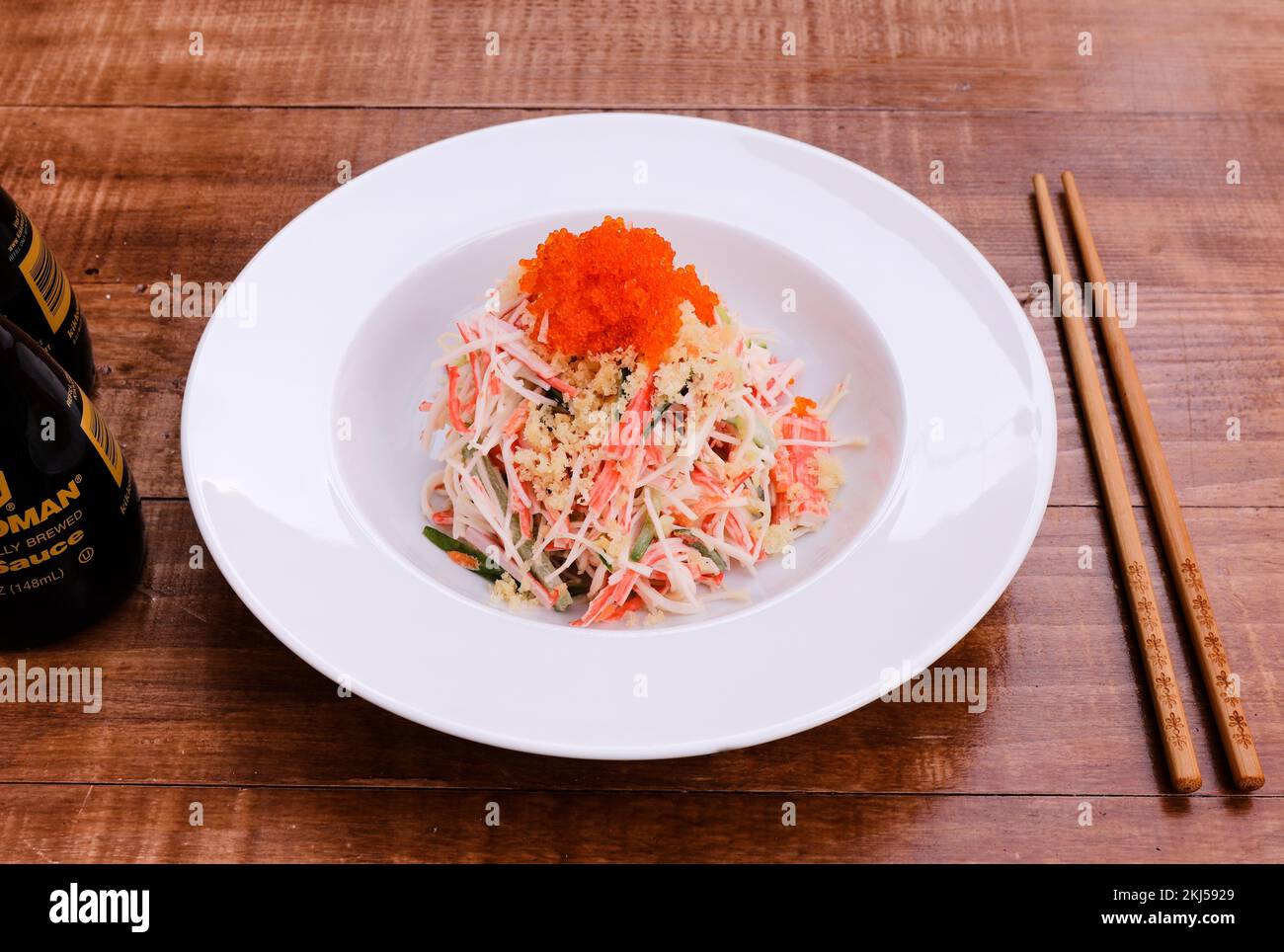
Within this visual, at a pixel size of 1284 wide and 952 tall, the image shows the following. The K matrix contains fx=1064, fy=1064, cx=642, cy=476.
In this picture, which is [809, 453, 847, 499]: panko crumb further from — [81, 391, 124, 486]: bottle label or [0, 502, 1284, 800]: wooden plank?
[81, 391, 124, 486]: bottle label

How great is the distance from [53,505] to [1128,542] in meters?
1.68

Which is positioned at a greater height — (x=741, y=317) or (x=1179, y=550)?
(x=741, y=317)

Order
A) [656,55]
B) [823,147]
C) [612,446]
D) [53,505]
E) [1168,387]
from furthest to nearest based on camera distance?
[656,55]
[823,147]
[1168,387]
[612,446]
[53,505]

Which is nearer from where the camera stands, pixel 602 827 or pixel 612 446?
pixel 602 827

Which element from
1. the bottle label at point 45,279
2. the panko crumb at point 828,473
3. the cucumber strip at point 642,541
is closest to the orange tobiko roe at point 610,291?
the cucumber strip at point 642,541

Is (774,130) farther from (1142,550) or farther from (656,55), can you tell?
(1142,550)

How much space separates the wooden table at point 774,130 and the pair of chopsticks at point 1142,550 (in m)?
0.03

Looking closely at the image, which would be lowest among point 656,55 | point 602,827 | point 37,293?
point 602,827

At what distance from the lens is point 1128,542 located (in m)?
1.79

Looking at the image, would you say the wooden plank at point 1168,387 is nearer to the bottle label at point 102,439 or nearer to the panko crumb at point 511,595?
the bottle label at point 102,439

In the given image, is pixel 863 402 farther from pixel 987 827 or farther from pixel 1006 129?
pixel 1006 129

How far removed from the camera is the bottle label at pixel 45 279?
5.91 feet

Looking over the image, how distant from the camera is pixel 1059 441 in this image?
6.42 ft

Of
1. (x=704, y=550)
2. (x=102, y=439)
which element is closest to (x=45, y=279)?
(x=102, y=439)
